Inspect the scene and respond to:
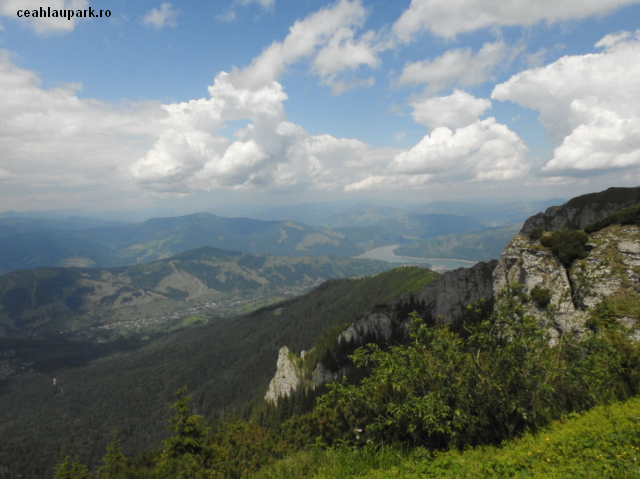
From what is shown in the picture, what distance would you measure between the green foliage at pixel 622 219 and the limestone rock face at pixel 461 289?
37831mm

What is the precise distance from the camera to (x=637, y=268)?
107 feet

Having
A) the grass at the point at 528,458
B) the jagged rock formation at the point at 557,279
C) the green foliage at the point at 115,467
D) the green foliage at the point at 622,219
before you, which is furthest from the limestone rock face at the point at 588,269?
the green foliage at the point at 115,467

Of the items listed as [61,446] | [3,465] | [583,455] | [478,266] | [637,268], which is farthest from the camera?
[61,446]

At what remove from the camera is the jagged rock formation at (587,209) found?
66.8 m

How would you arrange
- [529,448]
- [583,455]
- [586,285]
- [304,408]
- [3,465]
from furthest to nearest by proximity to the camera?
[3,465] → [304,408] → [586,285] → [529,448] → [583,455]

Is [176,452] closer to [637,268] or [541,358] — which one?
[541,358]

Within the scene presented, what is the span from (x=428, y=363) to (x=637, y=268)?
111 feet

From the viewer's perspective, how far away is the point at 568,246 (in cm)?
3981

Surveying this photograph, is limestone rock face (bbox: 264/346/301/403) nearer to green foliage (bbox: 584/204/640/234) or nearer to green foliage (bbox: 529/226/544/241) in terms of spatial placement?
green foliage (bbox: 529/226/544/241)

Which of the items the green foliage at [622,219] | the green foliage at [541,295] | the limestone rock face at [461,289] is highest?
the green foliage at [622,219]

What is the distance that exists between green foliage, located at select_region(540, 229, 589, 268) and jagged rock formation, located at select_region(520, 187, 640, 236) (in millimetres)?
31696

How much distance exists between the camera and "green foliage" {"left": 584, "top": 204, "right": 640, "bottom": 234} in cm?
3997

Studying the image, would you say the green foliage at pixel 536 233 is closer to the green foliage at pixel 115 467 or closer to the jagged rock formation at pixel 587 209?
the jagged rock formation at pixel 587 209

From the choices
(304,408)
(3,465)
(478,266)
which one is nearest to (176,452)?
(304,408)
